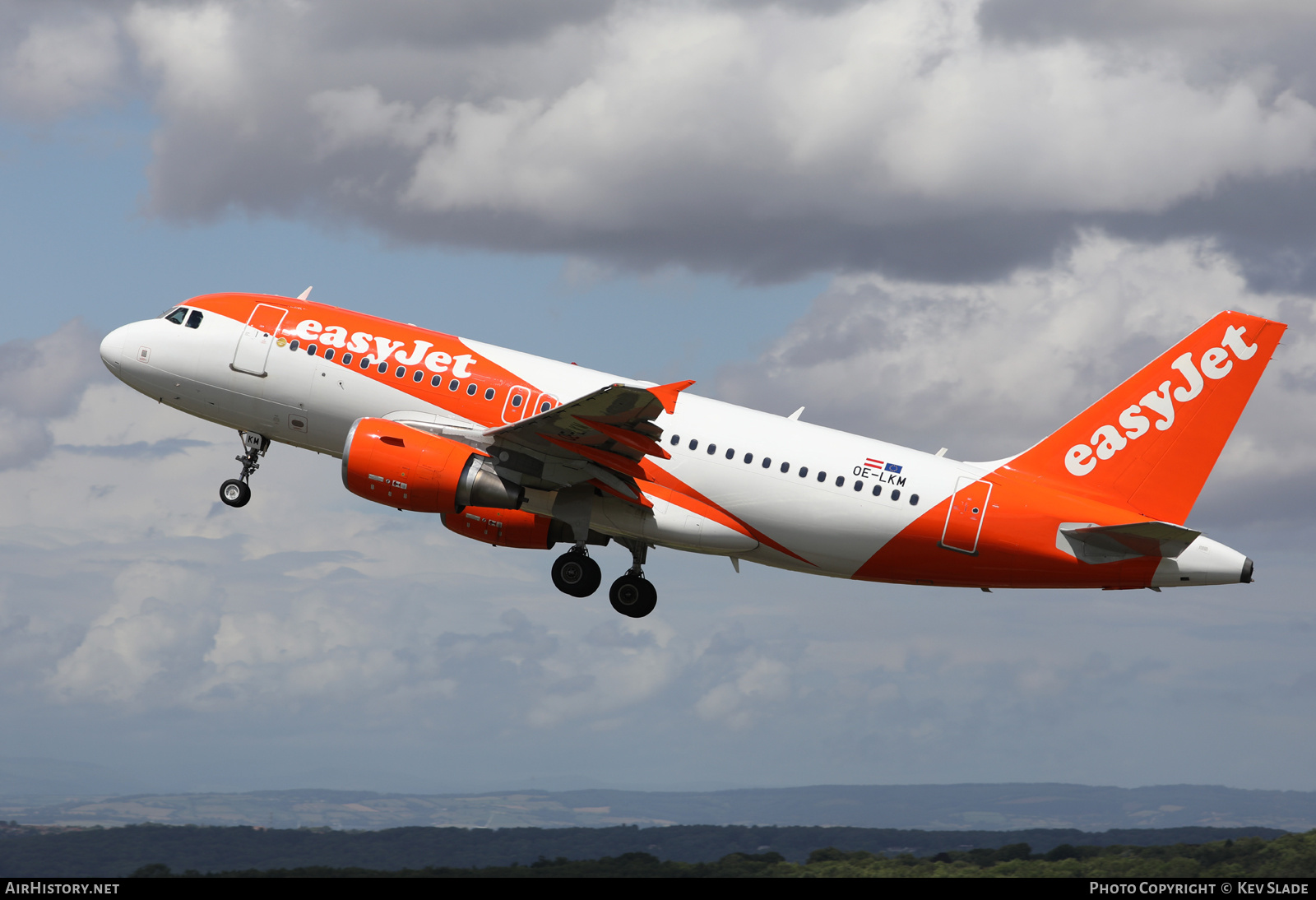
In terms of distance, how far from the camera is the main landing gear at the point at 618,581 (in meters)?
38.7

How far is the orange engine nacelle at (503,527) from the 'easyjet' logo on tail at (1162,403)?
1653 cm

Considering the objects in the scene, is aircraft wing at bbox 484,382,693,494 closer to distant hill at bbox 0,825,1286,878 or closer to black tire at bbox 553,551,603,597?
black tire at bbox 553,551,603,597

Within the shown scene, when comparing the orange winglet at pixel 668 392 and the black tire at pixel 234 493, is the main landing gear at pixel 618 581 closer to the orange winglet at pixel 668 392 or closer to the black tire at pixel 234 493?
the orange winglet at pixel 668 392

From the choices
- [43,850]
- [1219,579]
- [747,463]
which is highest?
[747,463]

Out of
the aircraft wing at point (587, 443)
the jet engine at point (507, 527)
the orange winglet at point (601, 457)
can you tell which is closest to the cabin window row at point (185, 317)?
the jet engine at point (507, 527)

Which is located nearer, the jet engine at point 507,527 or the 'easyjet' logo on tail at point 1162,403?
the 'easyjet' logo on tail at point 1162,403

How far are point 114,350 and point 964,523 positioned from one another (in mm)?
28662

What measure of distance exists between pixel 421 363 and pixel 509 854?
3284 inches

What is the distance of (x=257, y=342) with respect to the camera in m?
38.1

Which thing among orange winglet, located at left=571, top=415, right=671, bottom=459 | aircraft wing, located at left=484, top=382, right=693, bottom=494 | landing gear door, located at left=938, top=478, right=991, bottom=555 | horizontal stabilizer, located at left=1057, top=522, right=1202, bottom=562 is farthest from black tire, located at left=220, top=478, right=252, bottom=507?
horizontal stabilizer, located at left=1057, top=522, right=1202, bottom=562

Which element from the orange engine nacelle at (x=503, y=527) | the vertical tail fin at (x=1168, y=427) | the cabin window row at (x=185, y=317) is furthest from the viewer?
the cabin window row at (x=185, y=317)

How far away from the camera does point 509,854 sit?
110 meters

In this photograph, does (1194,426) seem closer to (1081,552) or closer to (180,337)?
(1081,552)

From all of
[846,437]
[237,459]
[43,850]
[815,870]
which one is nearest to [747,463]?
[846,437]
